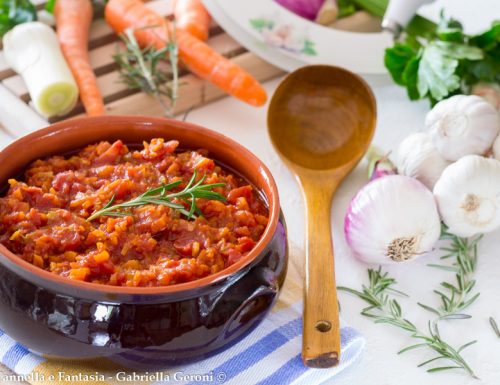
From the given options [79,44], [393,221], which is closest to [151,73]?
[79,44]

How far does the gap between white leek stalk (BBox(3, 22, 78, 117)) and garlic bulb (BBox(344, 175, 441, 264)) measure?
3.19ft

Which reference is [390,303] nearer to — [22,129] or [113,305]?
[113,305]

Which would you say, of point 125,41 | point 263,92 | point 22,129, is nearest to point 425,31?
point 263,92

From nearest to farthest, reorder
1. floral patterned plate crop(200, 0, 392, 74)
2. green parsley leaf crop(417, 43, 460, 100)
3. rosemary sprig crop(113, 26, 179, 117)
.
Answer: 1. green parsley leaf crop(417, 43, 460, 100)
2. rosemary sprig crop(113, 26, 179, 117)
3. floral patterned plate crop(200, 0, 392, 74)

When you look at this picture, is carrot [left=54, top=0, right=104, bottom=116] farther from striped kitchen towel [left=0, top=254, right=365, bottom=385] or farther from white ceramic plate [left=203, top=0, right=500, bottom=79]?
striped kitchen towel [left=0, top=254, right=365, bottom=385]

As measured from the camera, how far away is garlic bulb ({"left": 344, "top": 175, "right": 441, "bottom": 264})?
1.90m

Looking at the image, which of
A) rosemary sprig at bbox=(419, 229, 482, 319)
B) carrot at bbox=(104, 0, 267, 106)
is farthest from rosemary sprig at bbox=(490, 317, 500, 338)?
carrot at bbox=(104, 0, 267, 106)

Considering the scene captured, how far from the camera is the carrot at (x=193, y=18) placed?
2701 millimetres

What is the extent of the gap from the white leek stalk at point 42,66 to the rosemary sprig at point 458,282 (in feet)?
3.87

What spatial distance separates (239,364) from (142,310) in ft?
1.04

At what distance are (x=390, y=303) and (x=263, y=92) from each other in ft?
2.93

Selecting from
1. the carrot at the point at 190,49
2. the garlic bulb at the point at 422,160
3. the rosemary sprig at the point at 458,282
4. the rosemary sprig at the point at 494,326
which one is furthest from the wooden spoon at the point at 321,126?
the rosemary sprig at the point at 494,326

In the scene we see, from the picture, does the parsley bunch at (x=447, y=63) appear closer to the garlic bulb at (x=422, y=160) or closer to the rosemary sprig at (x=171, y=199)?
the garlic bulb at (x=422, y=160)

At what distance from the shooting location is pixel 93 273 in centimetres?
147
